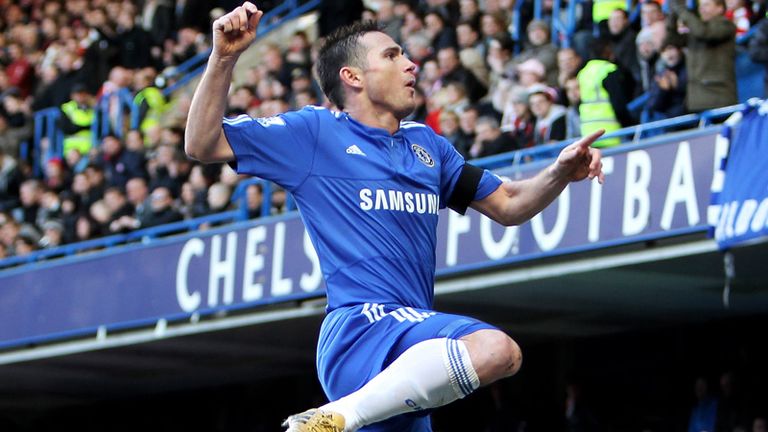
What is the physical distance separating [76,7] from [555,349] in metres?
9.54

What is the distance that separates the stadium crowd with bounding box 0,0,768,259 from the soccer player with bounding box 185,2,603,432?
6.02 metres

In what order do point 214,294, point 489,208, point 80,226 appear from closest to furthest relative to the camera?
point 489,208, point 214,294, point 80,226

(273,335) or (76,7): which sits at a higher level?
(76,7)

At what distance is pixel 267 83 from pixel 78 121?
393cm

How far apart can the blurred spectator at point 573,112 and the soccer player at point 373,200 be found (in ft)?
20.7

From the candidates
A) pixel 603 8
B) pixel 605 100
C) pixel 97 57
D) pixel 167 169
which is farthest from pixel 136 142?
pixel 605 100

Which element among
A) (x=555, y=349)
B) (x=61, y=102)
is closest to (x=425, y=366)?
(x=555, y=349)

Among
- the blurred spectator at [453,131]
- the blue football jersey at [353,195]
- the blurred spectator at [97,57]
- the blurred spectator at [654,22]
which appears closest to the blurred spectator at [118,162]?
the blurred spectator at [97,57]

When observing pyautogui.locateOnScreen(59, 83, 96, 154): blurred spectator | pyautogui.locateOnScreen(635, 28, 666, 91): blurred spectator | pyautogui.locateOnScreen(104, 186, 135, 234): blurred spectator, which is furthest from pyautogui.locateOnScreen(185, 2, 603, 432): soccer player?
pyautogui.locateOnScreen(59, 83, 96, 154): blurred spectator

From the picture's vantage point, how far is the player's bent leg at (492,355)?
16.4 feet

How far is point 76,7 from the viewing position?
72.1 feet

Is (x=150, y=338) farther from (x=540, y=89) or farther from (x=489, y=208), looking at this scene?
(x=489, y=208)

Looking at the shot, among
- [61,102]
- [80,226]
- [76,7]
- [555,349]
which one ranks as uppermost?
[76,7]

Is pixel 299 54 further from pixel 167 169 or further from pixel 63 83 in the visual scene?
pixel 63 83
